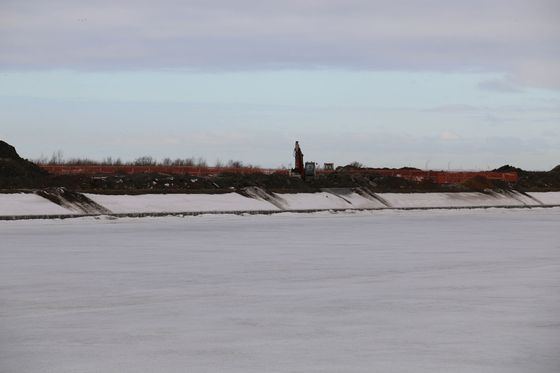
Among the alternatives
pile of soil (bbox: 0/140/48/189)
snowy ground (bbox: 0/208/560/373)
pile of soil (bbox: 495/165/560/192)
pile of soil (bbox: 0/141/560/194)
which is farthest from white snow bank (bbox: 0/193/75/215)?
pile of soil (bbox: 495/165/560/192)

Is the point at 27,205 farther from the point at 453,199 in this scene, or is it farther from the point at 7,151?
the point at 453,199

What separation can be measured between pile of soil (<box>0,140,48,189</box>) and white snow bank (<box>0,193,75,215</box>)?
7.26 m

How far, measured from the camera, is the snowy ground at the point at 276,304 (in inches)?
424

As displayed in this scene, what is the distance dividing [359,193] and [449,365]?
51.1 meters

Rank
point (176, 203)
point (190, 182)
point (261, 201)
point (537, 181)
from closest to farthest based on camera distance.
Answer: point (176, 203)
point (261, 201)
point (190, 182)
point (537, 181)

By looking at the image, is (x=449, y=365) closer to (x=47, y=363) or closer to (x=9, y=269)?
(x=47, y=363)

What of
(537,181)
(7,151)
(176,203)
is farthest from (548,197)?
(7,151)

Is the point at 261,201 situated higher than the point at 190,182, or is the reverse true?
the point at 190,182

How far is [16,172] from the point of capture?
2110 inches

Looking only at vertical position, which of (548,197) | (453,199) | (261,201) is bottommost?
(261,201)

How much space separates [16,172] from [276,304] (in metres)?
40.9

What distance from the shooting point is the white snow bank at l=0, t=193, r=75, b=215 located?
130 feet

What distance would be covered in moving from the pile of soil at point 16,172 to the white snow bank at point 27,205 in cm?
726

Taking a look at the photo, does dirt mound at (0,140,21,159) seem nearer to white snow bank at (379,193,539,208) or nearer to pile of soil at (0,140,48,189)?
pile of soil at (0,140,48,189)
